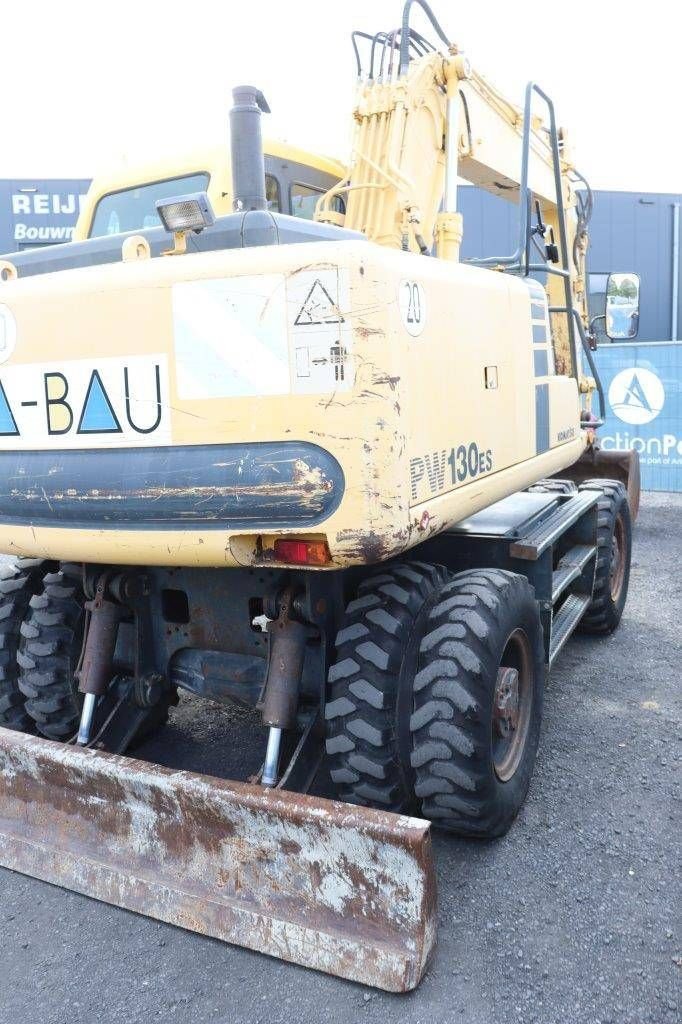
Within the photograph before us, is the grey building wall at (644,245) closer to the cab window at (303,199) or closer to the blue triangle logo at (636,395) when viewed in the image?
the blue triangle logo at (636,395)

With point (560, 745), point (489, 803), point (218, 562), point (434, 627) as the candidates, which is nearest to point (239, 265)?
point (218, 562)

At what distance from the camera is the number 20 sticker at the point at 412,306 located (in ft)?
8.34

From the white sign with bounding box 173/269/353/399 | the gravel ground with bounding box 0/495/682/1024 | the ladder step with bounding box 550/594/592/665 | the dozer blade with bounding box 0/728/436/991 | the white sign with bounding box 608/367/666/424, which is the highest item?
the white sign with bounding box 173/269/353/399

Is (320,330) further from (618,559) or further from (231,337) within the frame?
(618,559)

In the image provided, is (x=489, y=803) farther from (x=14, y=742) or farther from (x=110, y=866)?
(x=14, y=742)

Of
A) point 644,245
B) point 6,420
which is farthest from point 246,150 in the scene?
point 644,245

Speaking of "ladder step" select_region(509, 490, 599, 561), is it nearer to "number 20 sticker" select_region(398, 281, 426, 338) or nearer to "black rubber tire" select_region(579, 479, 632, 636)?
"black rubber tire" select_region(579, 479, 632, 636)

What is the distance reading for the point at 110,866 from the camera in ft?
9.23

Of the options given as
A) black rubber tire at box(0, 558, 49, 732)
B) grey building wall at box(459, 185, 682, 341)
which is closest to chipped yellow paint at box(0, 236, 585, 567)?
black rubber tire at box(0, 558, 49, 732)

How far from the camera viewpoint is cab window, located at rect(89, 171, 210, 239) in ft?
14.4

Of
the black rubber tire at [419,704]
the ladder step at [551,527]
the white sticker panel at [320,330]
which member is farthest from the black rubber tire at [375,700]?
the white sticker panel at [320,330]

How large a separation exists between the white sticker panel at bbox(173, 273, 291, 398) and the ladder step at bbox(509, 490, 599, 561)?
1580 mm

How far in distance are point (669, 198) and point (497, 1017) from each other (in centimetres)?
2080

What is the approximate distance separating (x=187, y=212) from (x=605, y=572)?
362 cm
